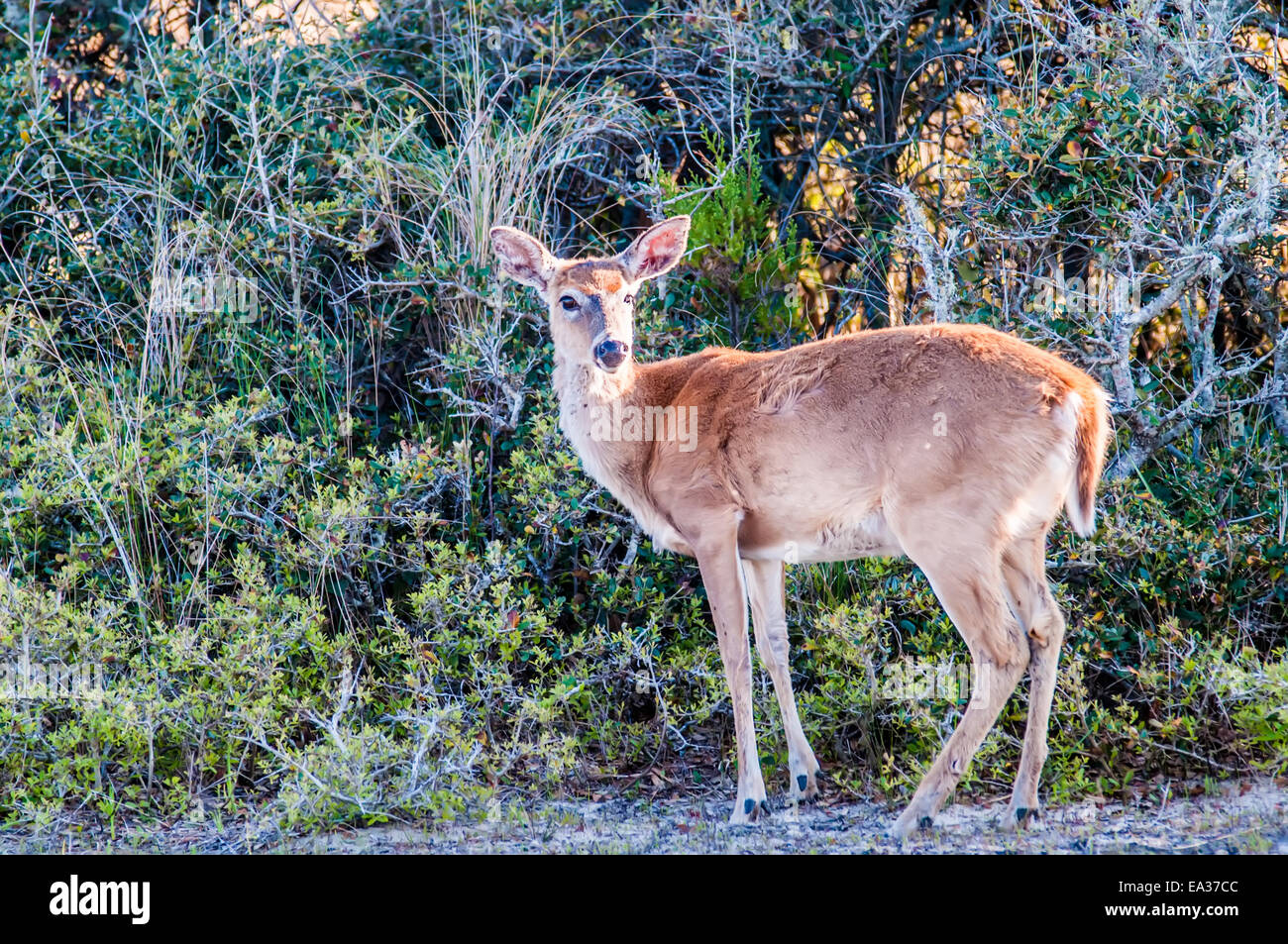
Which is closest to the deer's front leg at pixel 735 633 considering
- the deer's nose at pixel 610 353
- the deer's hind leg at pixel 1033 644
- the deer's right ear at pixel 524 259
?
the deer's nose at pixel 610 353

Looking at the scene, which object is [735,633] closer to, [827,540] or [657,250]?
[827,540]

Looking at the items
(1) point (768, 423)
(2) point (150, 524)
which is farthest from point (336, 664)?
(1) point (768, 423)

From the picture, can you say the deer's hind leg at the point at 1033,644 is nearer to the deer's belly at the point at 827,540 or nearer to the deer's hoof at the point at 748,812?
the deer's belly at the point at 827,540

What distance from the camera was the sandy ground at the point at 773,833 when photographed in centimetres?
472

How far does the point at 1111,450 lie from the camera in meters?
6.36

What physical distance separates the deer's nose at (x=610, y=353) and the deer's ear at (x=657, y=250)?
52 cm

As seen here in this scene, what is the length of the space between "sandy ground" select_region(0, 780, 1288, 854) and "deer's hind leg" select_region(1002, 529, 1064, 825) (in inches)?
5.3

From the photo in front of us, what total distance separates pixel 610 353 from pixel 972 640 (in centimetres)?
179

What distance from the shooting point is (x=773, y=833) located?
5.02m

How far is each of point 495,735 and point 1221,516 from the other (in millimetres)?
3259

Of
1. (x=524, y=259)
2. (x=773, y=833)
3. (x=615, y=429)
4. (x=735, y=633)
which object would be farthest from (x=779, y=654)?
(x=524, y=259)

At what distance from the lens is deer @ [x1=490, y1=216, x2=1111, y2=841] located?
492 cm

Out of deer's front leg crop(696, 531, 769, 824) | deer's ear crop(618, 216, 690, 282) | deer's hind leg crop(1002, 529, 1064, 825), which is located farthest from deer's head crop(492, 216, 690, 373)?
deer's hind leg crop(1002, 529, 1064, 825)

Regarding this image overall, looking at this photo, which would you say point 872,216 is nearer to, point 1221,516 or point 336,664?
point 1221,516
